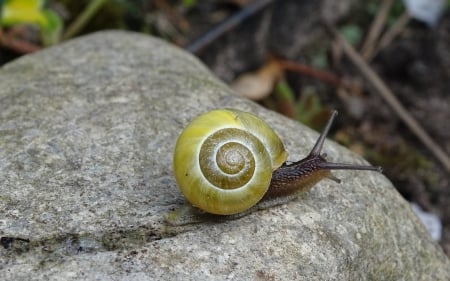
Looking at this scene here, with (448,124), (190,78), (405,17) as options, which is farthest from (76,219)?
(405,17)

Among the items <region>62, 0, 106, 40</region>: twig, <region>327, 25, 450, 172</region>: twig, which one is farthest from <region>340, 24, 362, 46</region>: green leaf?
<region>62, 0, 106, 40</region>: twig

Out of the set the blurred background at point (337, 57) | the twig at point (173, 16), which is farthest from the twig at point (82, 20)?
the twig at point (173, 16)

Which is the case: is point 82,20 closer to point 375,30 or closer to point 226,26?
point 226,26

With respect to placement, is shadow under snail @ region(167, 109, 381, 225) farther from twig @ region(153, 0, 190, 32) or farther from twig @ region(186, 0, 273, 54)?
twig @ region(153, 0, 190, 32)

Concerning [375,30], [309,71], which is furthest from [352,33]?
[309,71]

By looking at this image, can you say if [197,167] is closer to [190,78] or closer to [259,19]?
[190,78]
